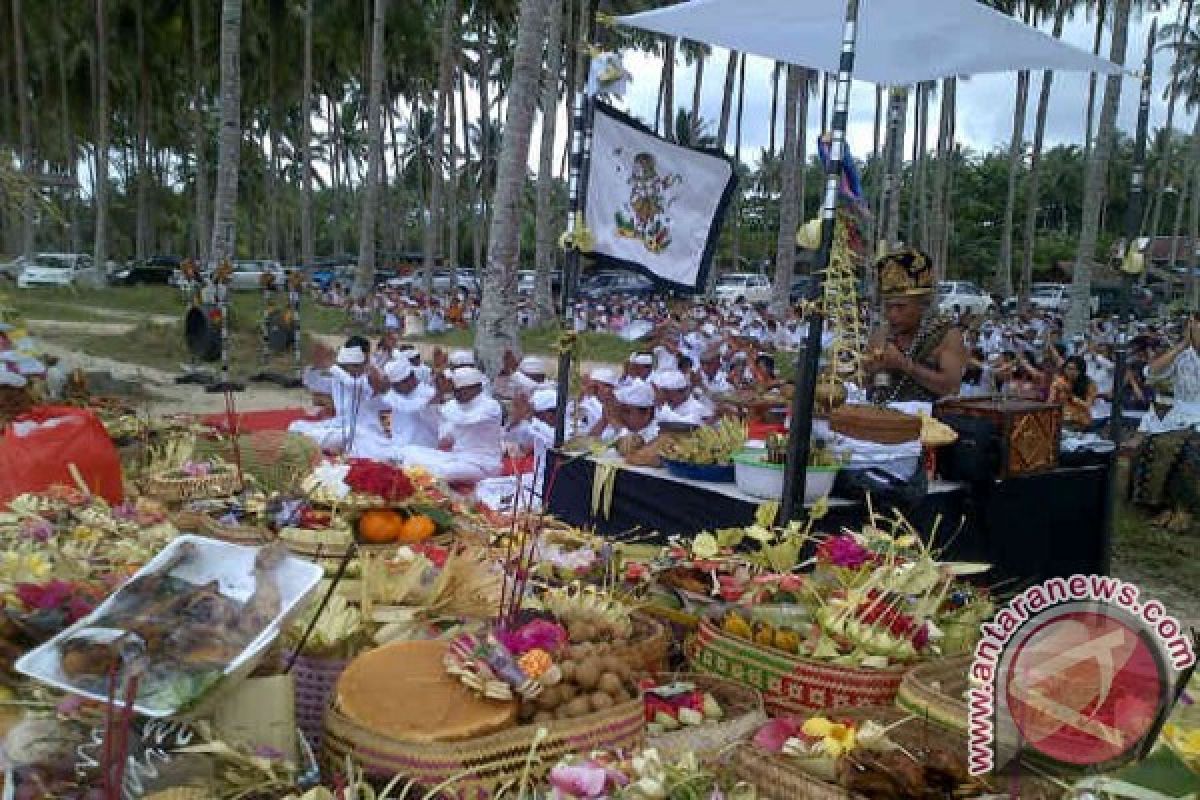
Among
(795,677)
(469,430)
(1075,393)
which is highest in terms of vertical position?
(1075,393)

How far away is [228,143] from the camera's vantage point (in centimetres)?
1755

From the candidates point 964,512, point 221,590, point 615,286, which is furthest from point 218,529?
point 615,286

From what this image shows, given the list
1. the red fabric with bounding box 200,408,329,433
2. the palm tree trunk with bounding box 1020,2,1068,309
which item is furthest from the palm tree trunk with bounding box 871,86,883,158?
the red fabric with bounding box 200,408,329,433

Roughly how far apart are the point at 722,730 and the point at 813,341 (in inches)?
80.5

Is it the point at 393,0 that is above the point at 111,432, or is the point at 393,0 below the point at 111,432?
above

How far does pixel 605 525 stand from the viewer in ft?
18.5

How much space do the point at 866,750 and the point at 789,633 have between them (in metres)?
0.80

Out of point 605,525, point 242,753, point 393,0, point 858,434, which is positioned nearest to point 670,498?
point 605,525

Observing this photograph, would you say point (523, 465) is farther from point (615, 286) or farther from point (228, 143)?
point (615, 286)

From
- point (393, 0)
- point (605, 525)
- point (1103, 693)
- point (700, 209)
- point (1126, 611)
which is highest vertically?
point (393, 0)

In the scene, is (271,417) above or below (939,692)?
below

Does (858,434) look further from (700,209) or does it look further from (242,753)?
(242,753)

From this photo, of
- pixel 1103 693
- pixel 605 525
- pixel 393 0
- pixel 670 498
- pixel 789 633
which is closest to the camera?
pixel 1103 693

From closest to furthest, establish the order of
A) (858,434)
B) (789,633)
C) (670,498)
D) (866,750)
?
(866,750)
(789,633)
(858,434)
(670,498)
